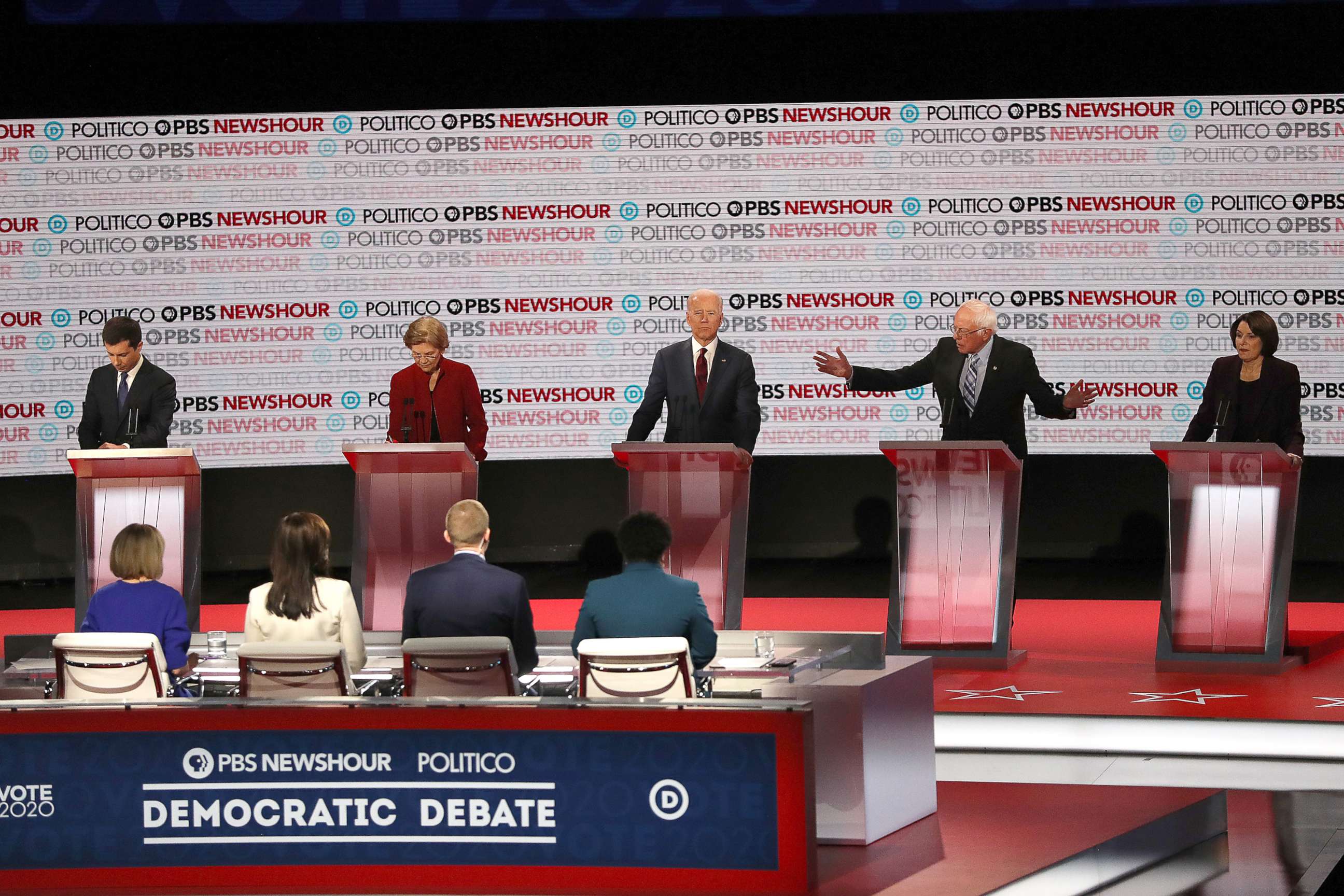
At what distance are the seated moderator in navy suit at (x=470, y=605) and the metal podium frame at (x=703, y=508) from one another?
1.92 metres

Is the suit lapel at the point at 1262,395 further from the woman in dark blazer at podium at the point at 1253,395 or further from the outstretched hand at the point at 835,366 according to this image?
the outstretched hand at the point at 835,366

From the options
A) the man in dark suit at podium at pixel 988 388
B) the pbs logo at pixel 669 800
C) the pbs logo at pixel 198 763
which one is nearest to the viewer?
the pbs logo at pixel 669 800

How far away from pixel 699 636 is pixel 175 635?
56.1 inches

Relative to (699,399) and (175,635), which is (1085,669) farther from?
(175,635)

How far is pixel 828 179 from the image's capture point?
9.09 meters

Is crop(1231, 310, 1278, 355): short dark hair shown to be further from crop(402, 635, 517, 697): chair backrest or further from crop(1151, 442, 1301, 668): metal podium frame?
crop(402, 635, 517, 697): chair backrest

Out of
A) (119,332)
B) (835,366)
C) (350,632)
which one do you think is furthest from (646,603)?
(119,332)

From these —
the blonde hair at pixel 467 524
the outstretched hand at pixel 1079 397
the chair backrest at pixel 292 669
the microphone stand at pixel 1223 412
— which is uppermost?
the outstretched hand at pixel 1079 397

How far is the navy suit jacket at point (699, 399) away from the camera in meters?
7.23

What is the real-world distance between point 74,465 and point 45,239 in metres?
2.92

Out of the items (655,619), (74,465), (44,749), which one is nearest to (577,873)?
(655,619)

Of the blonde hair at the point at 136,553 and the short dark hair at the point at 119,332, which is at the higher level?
the short dark hair at the point at 119,332

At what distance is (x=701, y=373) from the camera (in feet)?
24.2

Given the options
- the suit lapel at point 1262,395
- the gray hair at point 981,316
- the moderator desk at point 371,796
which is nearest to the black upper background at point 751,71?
the gray hair at point 981,316
